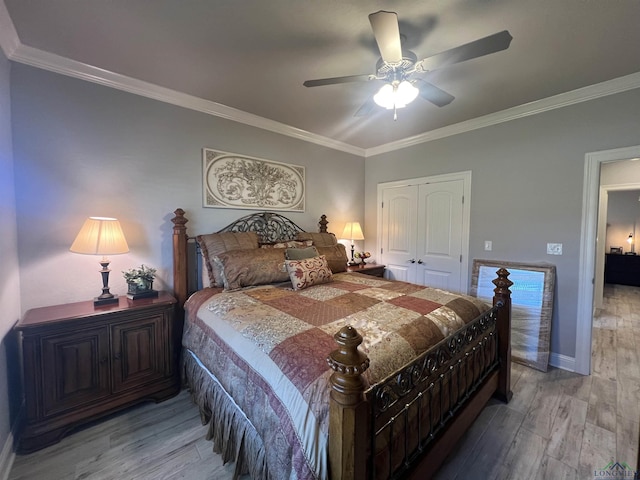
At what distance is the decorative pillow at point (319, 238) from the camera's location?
11.1 ft

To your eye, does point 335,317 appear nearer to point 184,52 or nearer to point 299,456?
point 299,456

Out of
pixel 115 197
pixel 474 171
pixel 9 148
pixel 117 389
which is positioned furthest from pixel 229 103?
pixel 474 171

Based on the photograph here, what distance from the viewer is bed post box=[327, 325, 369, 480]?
0.92 m

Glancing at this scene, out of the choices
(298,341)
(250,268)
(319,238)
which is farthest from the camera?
(319,238)

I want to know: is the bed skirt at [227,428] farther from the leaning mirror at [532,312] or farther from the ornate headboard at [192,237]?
the leaning mirror at [532,312]

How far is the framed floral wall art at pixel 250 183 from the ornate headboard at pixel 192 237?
0.16 m

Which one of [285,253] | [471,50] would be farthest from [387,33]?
[285,253]

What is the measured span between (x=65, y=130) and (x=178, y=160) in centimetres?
83

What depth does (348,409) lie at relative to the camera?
3.02ft

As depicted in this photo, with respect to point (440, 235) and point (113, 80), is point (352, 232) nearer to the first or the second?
point (440, 235)

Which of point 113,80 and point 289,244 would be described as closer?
point 113,80

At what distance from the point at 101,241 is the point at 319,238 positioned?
2244 mm

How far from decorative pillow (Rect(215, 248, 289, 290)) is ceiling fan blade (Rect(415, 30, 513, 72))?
6.36ft

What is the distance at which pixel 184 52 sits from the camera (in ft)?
6.50
